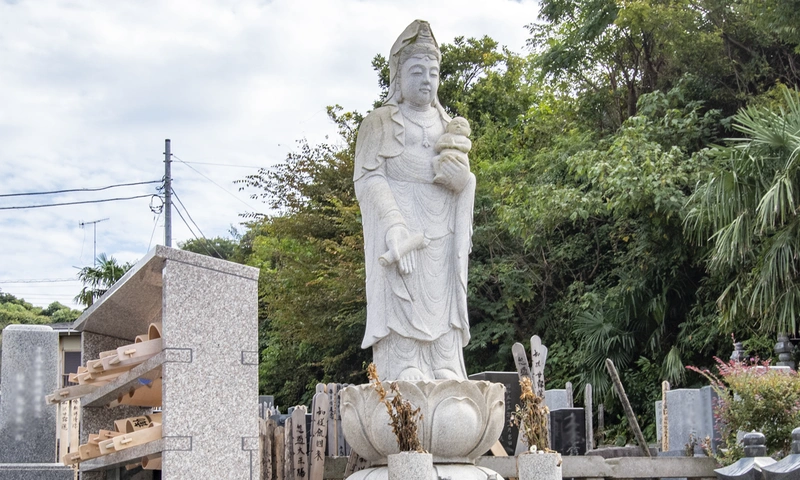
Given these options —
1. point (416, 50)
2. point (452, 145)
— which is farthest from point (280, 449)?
point (416, 50)

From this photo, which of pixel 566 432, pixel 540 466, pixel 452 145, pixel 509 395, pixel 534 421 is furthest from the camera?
pixel 509 395

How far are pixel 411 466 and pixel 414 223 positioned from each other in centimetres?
228

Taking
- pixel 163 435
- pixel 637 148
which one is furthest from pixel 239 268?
pixel 637 148

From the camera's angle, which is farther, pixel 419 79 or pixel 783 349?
pixel 783 349

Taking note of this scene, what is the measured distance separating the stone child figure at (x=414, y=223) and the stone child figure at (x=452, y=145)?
0.01m

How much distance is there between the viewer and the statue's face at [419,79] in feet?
23.1

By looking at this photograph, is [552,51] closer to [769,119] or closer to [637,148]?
[637,148]

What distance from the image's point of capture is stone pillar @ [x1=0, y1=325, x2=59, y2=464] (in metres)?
7.05

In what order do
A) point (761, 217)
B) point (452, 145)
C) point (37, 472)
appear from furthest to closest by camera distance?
point (761, 217), point (452, 145), point (37, 472)

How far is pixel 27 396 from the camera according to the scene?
23.2 feet

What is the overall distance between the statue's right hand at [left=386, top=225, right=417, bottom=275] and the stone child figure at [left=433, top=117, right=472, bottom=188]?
0.51 metres

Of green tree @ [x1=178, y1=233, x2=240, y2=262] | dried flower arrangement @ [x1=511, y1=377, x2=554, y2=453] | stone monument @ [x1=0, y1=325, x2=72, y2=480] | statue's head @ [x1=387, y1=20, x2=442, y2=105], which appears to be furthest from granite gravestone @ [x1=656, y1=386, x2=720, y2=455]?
green tree @ [x1=178, y1=233, x2=240, y2=262]

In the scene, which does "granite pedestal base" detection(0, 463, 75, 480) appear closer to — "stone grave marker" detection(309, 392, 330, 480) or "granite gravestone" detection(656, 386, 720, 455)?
"stone grave marker" detection(309, 392, 330, 480)

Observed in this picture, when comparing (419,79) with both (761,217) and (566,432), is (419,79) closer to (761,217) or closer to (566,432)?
(566,432)
